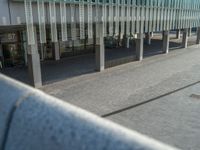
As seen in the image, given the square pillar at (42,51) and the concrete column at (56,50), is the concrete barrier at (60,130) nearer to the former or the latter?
the square pillar at (42,51)

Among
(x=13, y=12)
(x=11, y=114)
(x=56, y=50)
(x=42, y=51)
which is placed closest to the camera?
(x=11, y=114)

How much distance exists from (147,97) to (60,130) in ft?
38.7

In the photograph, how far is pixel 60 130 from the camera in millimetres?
928

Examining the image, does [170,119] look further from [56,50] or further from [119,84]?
[56,50]

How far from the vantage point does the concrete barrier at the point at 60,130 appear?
0.82 meters

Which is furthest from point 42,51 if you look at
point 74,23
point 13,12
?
point 13,12

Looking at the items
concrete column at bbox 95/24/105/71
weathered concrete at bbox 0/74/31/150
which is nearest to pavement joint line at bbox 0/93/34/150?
weathered concrete at bbox 0/74/31/150

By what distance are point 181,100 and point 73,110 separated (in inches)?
464

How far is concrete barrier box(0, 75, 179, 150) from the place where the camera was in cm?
82

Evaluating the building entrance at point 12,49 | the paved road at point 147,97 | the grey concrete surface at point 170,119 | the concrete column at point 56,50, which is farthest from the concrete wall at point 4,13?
the concrete column at point 56,50

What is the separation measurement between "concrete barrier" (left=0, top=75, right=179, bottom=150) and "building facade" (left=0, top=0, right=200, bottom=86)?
1194 centimetres

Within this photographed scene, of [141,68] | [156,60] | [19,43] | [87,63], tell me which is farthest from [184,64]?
[19,43]

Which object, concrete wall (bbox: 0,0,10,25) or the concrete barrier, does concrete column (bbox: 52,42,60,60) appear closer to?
concrete wall (bbox: 0,0,10,25)

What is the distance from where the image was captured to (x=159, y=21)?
2420cm
